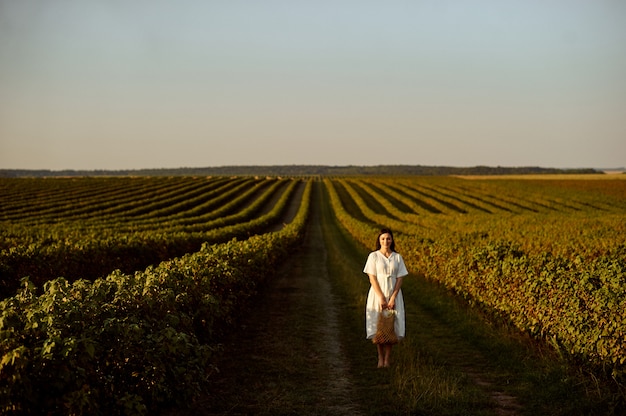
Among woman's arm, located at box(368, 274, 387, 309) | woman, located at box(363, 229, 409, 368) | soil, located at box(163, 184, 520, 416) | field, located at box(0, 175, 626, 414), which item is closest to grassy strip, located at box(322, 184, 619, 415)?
soil, located at box(163, 184, 520, 416)

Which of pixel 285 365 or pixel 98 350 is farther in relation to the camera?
pixel 285 365

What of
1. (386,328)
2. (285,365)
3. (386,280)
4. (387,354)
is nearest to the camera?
(386,328)

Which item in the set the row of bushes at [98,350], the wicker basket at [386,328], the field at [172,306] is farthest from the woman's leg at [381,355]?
the row of bushes at [98,350]

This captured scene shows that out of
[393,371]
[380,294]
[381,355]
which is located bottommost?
[393,371]

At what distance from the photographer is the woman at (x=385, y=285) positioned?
9.92 m

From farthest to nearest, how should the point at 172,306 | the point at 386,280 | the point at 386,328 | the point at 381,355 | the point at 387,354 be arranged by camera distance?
the point at 381,355 → the point at 387,354 → the point at 386,280 → the point at 386,328 → the point at 172,306

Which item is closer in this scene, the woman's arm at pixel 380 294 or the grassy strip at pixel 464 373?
the grassy strip at pixel 464 373

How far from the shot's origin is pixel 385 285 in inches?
394

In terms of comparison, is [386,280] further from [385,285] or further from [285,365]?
[285,365]

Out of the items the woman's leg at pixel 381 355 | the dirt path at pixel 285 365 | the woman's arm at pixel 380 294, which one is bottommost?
the dirt path at pixel 285 365

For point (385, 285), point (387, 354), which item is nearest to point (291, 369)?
point (387, 354)

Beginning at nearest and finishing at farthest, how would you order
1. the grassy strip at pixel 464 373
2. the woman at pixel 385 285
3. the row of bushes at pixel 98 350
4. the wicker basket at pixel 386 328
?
the row of bushes at pixel 98 350 < the grassy strip at pixel 464 373 < the wicker basket at pixel 386 328 < the woman at pixel 385 285

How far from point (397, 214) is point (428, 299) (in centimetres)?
4434

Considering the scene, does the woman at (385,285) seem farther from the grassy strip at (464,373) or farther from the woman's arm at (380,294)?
the grassy strip at (464,373)
